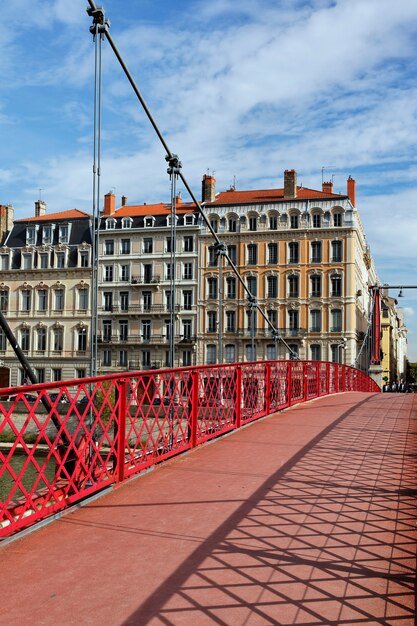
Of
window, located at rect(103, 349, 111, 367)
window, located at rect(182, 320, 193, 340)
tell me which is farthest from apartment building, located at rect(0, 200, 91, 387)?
window, located at rect(182, 320, 193, 340)

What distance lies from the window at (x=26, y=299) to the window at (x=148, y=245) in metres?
9.54

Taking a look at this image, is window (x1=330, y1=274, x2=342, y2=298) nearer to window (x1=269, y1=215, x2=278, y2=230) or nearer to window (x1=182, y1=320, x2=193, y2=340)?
window (x1=269, y1=215, x2=278, y2=230)

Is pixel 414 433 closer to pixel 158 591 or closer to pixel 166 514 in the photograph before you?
pixel 166 514

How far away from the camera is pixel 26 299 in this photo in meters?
49.8

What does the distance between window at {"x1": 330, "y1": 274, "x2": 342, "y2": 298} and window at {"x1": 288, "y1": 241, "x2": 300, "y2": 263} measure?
2781mm

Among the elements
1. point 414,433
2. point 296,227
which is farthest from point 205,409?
point 296,227

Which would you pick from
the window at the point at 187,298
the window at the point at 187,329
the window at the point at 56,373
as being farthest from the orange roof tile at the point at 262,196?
the window at the point at 56,373

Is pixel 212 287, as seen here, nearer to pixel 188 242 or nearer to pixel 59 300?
pixel 188 242

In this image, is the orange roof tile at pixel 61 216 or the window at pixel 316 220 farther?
the orange roof tile at pixel 61 216

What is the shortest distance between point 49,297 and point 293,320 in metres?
18.3

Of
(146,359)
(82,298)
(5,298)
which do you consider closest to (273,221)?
(146,359)

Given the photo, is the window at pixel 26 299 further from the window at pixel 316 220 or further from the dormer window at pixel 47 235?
the window at pixel 316 220

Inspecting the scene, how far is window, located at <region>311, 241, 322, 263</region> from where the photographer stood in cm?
4491

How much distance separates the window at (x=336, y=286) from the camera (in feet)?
146
